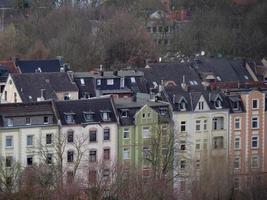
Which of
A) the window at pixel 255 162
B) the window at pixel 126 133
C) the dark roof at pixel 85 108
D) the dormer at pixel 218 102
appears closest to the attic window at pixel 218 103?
the dormer at pixel 218 102

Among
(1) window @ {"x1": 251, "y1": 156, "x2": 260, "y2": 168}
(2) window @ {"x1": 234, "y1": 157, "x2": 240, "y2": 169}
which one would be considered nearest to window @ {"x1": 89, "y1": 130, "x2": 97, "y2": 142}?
(2) window @ {"x1": 234, "y1": 157, "x2": 240, "y2": 169}

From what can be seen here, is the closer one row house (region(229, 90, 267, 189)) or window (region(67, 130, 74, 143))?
window (region(67, 130, 74, 143))

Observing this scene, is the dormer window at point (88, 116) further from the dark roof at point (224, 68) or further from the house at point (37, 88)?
the dark roof at point (224, 68)

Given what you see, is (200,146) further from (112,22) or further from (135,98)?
(112,22)

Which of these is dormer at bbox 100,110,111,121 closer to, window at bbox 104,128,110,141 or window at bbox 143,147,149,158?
window at bbox 104,128,110,141

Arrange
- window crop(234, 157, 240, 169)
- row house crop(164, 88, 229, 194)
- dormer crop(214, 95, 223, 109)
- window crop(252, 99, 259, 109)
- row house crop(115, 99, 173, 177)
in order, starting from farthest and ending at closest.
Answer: window crop(252, 99, 259, 109) → dormer crop(214, 95, 223, 109) → window crop(234, 157, 240, 169) → row house crop(164, 88, 229, 194) → row house crop(115, 99, 173, 177)

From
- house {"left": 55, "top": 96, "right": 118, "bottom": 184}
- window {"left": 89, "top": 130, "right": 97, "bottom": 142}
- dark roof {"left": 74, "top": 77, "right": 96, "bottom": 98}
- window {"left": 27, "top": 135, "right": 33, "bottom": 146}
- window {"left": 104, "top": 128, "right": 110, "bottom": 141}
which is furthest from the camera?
dark roof {"left": 74, "top": 77, "right": 96, "bottom": 98}
